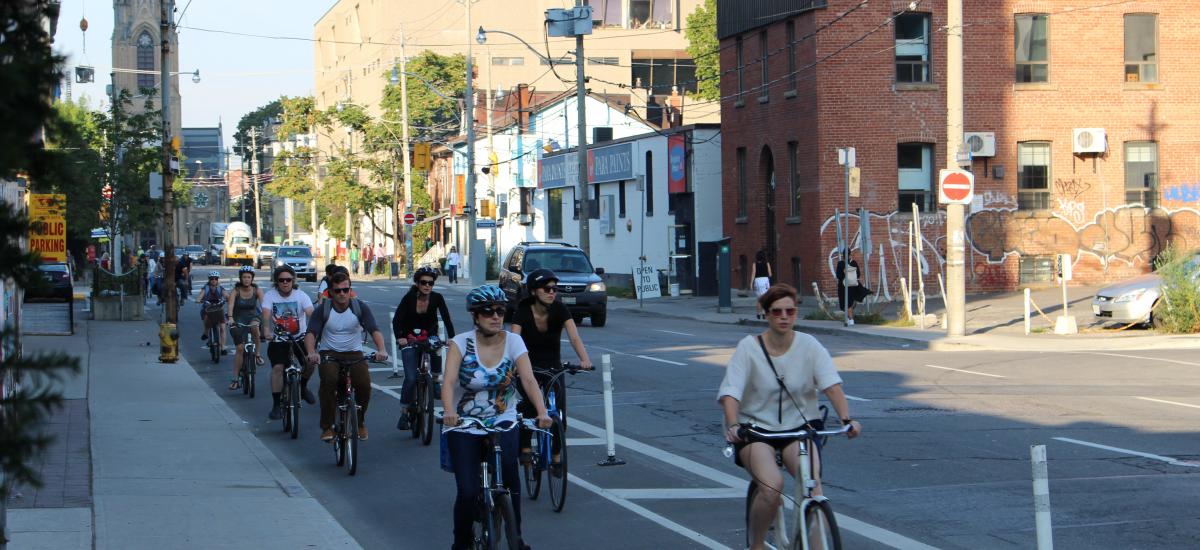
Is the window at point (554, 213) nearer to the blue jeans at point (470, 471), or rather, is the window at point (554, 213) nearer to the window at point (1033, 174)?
the window at point (1033, 174)

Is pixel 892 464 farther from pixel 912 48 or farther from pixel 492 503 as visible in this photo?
pixel 912 48

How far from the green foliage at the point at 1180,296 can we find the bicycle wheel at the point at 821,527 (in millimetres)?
19532

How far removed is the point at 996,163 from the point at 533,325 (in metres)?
28.6

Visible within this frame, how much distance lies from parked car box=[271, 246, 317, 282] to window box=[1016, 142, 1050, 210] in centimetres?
3541

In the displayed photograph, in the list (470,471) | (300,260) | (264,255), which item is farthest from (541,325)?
(264,255)

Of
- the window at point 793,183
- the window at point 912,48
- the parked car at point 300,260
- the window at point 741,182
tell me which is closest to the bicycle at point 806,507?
the window at point 912,48

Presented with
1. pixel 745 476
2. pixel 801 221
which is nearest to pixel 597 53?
pixel 801 221

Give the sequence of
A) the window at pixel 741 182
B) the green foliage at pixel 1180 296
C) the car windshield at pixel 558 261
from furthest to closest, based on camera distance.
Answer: the window at pixel 741 182 < the car windshield at pixel 558 261 < the green foliage at pixel 1180 296

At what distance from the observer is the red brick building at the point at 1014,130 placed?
3619cm

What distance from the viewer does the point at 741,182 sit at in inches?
1647

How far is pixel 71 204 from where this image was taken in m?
33.2

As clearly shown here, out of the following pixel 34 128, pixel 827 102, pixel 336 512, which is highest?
pixel 827 102

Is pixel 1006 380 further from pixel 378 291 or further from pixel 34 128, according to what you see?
pixel 378 291

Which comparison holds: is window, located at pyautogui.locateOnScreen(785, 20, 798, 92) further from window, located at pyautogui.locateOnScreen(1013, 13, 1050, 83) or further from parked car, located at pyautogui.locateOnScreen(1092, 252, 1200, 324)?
parked car, located at pyautogui.locateOnScreen(1092, 252, 1200, 324)
